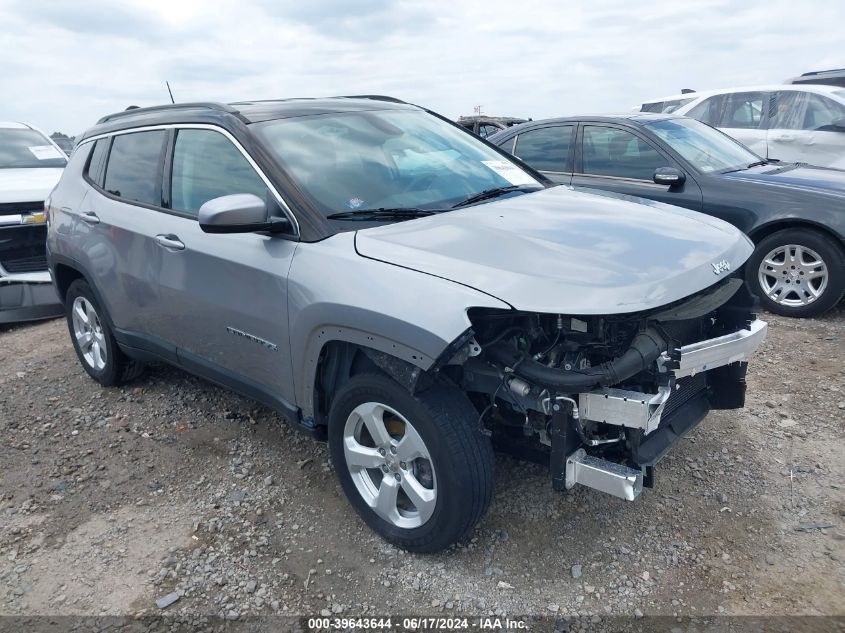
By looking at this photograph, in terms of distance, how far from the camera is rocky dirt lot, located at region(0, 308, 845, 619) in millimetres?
2625

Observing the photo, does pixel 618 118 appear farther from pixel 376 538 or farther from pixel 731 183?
pixel 376 538

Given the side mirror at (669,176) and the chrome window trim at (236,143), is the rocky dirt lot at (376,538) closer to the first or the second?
the chrome window trim at (236,143)

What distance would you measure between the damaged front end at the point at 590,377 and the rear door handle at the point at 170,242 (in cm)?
169

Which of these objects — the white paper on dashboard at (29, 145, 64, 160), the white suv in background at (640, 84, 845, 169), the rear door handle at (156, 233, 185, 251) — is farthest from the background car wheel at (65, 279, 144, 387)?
the white suv in background at (640, 84, 845, 169)

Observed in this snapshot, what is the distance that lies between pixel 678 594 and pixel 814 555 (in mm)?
639

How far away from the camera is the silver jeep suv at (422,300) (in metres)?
2.45

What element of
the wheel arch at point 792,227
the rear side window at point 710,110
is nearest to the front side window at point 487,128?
the rear side window at point 710,110

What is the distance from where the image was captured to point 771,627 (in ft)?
7.80

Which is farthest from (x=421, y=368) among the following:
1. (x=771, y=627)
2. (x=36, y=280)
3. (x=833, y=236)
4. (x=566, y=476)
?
(x=36, y=280)

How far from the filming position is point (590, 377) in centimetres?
237

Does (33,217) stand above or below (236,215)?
below

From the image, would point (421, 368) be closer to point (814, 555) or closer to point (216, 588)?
point (216, 588)

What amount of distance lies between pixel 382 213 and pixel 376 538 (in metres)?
1.45

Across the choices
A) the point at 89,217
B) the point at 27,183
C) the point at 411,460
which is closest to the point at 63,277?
the point at 89,217
